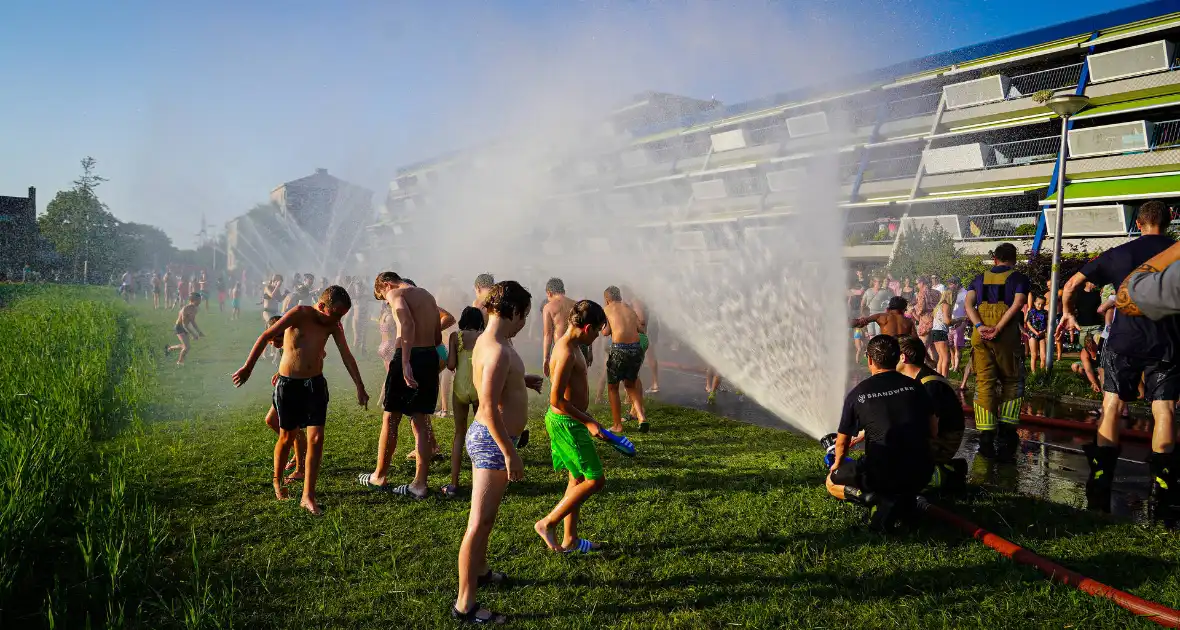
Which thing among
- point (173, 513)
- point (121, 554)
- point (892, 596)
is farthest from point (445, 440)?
point (892, 596)

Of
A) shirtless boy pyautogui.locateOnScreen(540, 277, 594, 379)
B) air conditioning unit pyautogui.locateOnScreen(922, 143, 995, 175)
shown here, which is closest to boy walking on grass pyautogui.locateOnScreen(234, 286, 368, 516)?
shirtless boy pyautogui.locateOnScreen(540, 277, 594, 379)

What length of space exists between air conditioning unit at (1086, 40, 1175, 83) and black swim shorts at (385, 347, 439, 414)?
137ft

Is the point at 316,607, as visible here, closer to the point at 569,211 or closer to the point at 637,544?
the point at 637,544

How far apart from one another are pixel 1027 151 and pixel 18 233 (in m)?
85.0

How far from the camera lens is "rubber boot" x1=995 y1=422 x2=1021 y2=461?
7469 millimetres

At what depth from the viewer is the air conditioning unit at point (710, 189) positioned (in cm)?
A: 4850

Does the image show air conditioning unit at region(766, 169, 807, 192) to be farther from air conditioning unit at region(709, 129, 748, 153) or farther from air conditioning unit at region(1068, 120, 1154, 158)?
air conditioning unit at region(1068, 120, 1154, 158)

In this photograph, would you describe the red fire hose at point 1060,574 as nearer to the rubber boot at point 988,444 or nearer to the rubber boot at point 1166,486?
the rubber boot at point 1166,486

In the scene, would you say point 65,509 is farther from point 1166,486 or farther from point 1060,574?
point 1166,486

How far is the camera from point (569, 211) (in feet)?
82.7

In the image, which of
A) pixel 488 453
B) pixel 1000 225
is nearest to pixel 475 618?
pixel 488 453

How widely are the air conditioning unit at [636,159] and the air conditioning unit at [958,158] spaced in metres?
20.1

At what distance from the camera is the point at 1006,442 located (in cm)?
757

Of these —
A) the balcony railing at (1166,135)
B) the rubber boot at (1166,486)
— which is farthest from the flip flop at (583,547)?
the balcony railing at (1166,135)
